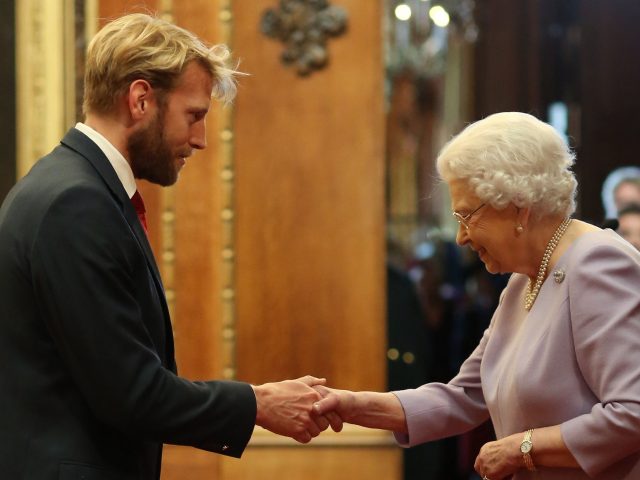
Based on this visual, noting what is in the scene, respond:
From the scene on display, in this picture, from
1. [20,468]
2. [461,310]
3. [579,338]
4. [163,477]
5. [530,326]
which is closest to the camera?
[20,468]

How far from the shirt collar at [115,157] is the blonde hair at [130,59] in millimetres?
67

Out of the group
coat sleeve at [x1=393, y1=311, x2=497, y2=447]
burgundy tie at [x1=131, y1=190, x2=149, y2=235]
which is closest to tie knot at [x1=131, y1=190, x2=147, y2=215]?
burgundy tie at [x1=131, y1=190, x2=149, y2=235]

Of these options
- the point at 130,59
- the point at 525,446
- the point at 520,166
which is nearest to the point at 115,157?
the point at 130,59

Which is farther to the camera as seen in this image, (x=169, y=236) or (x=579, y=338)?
(x=169, y=236)

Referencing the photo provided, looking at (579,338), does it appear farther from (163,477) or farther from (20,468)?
(163,477)

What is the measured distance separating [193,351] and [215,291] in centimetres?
24

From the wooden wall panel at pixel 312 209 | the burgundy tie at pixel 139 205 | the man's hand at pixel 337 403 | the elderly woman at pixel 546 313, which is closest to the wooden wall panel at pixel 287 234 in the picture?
the wooden wall panel at pixel 312 209

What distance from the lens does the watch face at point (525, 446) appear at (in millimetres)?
2545

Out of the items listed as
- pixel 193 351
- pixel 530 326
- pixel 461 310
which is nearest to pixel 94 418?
pixel 530 326

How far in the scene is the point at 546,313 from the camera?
2.60 metres

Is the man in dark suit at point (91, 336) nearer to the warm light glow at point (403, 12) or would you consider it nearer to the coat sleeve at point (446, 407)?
the coat sleeve at point (446, 407)

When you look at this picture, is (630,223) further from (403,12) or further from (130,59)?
→ (403,12)

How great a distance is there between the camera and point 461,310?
6453mm

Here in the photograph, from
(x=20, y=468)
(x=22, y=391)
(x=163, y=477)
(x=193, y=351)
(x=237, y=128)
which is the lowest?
(x=163, y=477)
